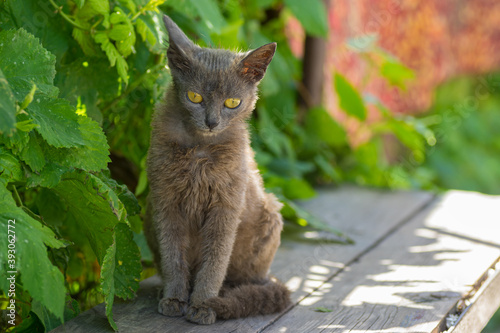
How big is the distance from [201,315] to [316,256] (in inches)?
43.7

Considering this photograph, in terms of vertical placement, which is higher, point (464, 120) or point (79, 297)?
point (464, 120)

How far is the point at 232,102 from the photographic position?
2.09 meters

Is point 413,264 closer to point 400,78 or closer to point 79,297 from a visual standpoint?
point 79,297

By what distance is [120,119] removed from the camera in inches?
108

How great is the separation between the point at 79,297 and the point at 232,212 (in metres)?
1.12

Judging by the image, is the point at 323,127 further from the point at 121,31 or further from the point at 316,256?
the point at 121,31

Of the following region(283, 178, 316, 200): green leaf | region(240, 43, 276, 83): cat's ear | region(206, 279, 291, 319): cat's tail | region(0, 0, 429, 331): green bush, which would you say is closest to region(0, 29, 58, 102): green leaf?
region(0, 0, 429, 331): green bush

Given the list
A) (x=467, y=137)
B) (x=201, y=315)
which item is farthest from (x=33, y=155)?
(x=467, y=137)

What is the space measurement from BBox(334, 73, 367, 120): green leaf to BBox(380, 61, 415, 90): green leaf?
0.46m

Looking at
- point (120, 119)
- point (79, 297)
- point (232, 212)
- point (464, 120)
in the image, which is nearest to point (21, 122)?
point (232, 212)

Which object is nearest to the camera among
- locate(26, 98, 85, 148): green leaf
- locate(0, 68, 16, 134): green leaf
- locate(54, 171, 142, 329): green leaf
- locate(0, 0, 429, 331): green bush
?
locate(0, 68, 16, 134): green leaf

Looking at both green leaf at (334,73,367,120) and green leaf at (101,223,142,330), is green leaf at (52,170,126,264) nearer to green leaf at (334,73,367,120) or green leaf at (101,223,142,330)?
green leaf at (101,223,142,330)

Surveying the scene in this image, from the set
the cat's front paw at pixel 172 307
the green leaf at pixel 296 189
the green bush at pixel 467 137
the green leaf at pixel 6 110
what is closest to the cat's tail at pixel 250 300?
→ the cat's front paw at pixel 172 307

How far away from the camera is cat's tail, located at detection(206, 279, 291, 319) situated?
6.88 ft
